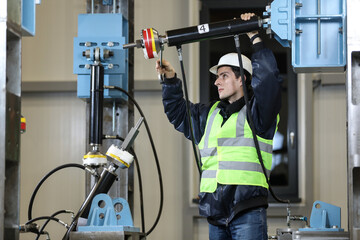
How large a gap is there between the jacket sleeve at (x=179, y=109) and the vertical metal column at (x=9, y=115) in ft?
4.61

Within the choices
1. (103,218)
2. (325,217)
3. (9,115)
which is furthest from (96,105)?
(325,217)

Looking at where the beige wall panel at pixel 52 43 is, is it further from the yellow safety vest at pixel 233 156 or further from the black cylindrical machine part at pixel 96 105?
the yellow safety vest at pixel 233 156

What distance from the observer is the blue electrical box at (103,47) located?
4191mm

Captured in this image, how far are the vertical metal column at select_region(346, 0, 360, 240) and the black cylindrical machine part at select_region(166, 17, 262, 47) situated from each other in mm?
621

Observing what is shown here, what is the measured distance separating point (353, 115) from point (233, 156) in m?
1.05

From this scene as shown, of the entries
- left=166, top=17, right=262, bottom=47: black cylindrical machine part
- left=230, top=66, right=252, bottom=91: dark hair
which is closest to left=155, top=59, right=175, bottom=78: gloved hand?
left=230, top=66, right=252, bottom=91: dark hair

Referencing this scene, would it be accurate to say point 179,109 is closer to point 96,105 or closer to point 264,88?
point 96,105

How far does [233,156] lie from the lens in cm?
356

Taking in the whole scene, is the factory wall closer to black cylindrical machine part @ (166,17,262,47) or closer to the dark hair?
the dark hair

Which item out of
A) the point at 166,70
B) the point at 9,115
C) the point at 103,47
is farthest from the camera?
the point at 103,47

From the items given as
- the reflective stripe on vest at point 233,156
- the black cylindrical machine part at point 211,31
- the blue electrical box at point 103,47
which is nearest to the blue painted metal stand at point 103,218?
the reflective stripe on vest at point 233,156

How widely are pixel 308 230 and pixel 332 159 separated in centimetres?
356

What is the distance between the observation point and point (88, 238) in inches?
126

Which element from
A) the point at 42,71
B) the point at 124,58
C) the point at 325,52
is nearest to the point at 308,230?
the point at 325,52
